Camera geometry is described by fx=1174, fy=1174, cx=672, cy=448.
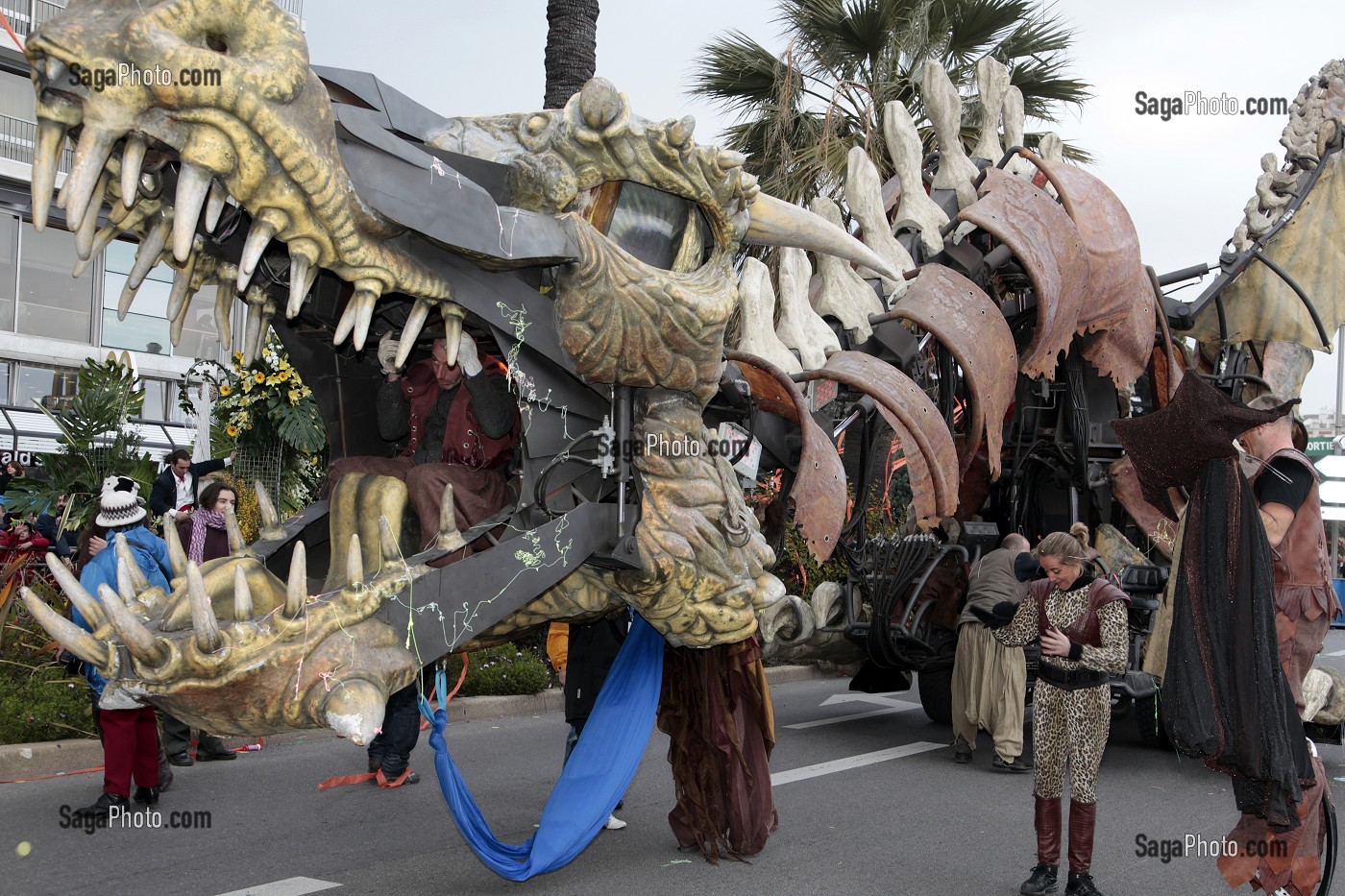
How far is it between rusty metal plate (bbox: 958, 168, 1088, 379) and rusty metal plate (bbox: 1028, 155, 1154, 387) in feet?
0.37

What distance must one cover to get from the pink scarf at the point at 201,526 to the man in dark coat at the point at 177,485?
53cm

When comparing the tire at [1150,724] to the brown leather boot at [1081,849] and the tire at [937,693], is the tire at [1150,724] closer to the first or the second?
the tire at [937,693]

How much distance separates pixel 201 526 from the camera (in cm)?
710

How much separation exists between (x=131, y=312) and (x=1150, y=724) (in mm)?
21476

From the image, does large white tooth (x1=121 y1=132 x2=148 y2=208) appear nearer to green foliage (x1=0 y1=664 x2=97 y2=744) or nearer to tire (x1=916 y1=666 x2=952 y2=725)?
green foliage (x1=0 y1=664 x2=97 y2=744)

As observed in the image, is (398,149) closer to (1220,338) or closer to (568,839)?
(568,839)

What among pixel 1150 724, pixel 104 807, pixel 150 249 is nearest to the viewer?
pixel 150 249

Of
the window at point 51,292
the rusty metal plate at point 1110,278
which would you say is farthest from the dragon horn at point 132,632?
the window at point 51,292

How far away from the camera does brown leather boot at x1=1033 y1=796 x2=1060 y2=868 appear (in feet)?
16.2

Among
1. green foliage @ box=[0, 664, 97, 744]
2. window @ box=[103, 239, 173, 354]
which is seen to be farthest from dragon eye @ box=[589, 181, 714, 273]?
window @ box=[103, 239, 173, 354]

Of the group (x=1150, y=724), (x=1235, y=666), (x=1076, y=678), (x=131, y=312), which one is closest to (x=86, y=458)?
(x=1076, y=678)

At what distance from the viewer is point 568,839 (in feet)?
15.3

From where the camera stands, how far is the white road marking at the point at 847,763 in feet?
23.4

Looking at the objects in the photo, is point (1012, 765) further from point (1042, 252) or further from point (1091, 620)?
point (1042, 252)
